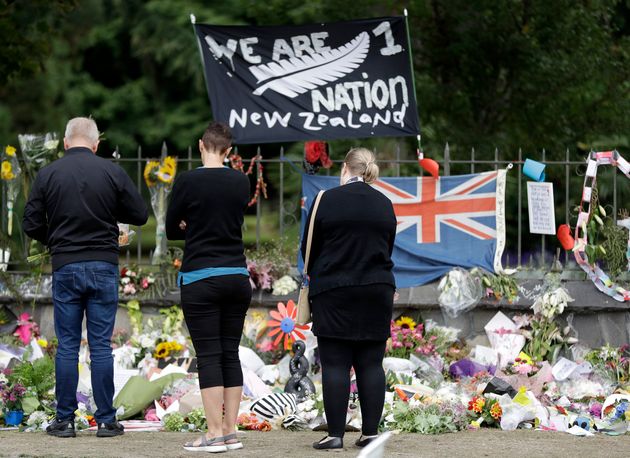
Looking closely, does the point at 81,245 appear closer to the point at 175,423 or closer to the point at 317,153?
Result: the point at 175,423

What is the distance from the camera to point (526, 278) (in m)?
8.44

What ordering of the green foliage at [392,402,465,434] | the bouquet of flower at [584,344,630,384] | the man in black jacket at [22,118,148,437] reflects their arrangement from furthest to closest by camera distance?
the bouquet of flower at [584,344,630,384] < the green foliage at [392,402,465,434] < the man in black jacket at [22,118,148,437]

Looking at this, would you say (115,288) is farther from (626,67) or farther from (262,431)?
(626,67)

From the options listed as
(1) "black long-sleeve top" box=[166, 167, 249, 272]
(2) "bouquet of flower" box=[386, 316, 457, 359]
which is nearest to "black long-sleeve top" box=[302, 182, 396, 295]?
(1) "black long-sleeve top" box=[166, 167, 249, 272]

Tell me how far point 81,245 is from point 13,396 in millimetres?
1424

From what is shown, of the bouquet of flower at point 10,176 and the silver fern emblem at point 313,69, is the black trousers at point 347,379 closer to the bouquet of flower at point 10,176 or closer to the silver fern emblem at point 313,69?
the silver fern emblem at point 313,69

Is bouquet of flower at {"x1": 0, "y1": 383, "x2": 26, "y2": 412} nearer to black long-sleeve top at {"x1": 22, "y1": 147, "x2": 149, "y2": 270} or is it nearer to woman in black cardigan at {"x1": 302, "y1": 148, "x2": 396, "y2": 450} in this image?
black long-sleeve top at {"x1": 22, "y1": 147, "x2": 149, "y2": 270}

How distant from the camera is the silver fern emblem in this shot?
8.80 metres

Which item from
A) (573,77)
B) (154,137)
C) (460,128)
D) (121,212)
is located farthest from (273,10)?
(154,137)

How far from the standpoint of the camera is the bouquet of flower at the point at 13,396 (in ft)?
22.5

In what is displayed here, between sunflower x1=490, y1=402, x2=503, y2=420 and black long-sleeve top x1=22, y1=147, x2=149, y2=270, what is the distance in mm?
2514

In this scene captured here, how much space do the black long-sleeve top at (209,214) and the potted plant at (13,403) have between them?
6.19 ft

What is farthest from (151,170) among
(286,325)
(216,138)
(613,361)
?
(613,361)

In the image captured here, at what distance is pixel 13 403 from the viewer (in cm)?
689
